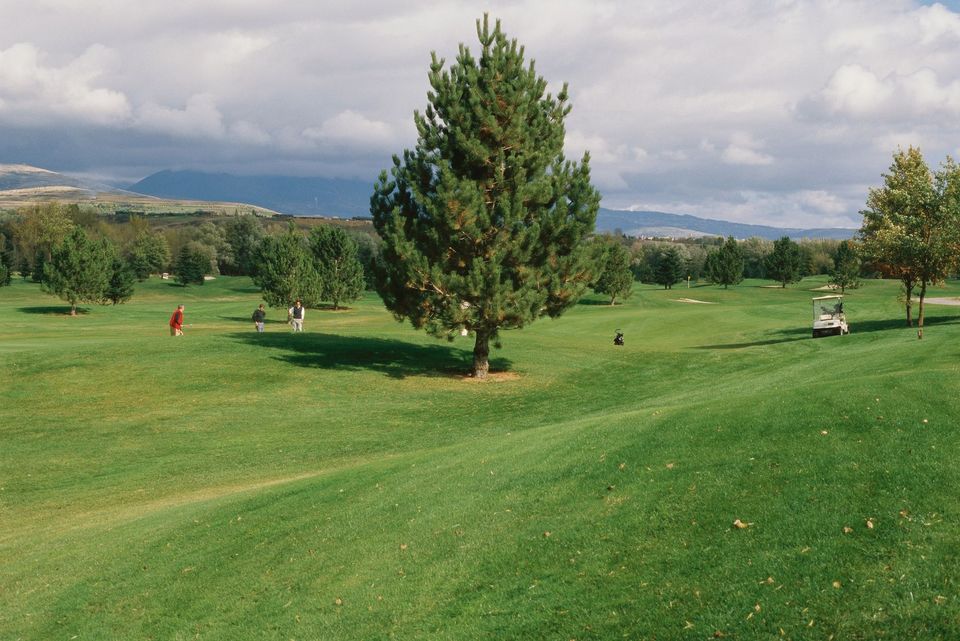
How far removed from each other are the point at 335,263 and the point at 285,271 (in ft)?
47.2

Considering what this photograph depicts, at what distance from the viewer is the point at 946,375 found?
14922mm

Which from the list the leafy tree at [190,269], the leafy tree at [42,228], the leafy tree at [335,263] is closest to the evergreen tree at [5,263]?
the leafy tree at [42,228]

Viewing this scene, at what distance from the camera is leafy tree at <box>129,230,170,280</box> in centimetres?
13038

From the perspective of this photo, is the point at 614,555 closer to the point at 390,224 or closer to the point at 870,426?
the point at 870,426

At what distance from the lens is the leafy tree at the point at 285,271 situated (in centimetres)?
7062

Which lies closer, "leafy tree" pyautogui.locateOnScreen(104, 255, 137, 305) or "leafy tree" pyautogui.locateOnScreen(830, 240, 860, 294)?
"leafy tree" pyautogui.locateOnScreen(104, 255, 137, 305)

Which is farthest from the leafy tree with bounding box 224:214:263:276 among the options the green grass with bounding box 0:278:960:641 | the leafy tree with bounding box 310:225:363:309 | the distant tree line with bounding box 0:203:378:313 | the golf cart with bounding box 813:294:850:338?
the green grass with bounding box 0:278:960:641

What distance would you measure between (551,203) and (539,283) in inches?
134

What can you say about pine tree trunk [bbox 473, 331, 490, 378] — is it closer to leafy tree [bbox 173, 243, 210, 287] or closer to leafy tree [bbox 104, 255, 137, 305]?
leafy tree [bbox 104, 255, 137, 305]

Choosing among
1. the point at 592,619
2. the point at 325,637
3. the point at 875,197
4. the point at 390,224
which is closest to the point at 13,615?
the point at 325,637

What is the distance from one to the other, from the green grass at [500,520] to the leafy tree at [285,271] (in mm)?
44664

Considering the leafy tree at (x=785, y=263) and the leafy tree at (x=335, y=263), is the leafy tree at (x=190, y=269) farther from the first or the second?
the leafy tree at (x=785, y=263)

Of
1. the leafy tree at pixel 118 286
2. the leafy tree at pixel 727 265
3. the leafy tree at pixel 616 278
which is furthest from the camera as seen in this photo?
the leafy tree at pixel 727 265

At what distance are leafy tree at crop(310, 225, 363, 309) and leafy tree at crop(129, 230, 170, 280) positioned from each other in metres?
59.0
